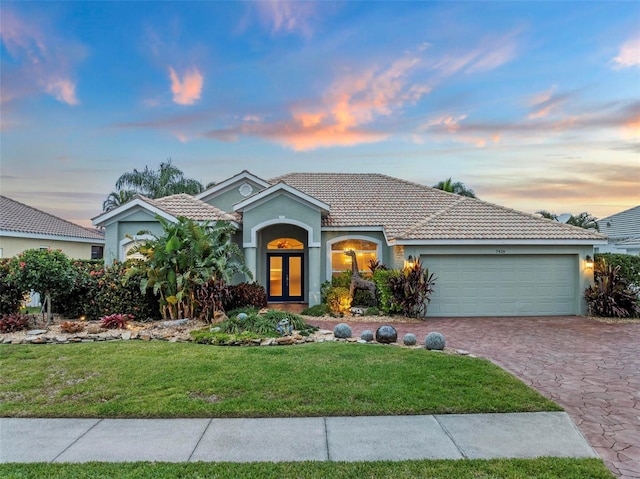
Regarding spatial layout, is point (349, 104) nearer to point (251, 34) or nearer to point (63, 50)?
point (251, 34)

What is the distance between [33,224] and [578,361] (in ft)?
85.1

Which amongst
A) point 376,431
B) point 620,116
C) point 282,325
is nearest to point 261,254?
point 282,325

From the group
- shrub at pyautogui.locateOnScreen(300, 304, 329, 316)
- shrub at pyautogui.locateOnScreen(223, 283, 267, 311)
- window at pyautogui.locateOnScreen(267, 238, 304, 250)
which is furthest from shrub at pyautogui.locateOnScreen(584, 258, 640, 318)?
shrub at pyautogui.locateOnScreen(223, 283, 267, 311)

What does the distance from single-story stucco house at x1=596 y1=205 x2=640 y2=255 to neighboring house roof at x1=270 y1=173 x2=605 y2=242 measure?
40.1 feet

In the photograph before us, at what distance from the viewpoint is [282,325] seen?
9.70 meters

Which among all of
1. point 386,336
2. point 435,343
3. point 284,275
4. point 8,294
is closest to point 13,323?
point 8,294

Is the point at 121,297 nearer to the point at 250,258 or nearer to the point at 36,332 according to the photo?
the point at 36,332

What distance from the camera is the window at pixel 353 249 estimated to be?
1670cm

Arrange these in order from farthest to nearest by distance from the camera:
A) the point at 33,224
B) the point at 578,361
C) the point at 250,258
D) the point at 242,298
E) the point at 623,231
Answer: the point at 623,231 → the point at 33,224 → the point at 250,258 → the point at 242,298 → the point at 578,361

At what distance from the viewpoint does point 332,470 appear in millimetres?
3631

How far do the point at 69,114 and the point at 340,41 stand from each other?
1155 centimetres

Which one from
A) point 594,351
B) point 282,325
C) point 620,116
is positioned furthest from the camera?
point 620,116

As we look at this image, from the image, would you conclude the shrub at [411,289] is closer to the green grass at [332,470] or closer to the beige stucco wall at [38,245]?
the green grass at [332,470]

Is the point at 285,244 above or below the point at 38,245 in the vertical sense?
below
